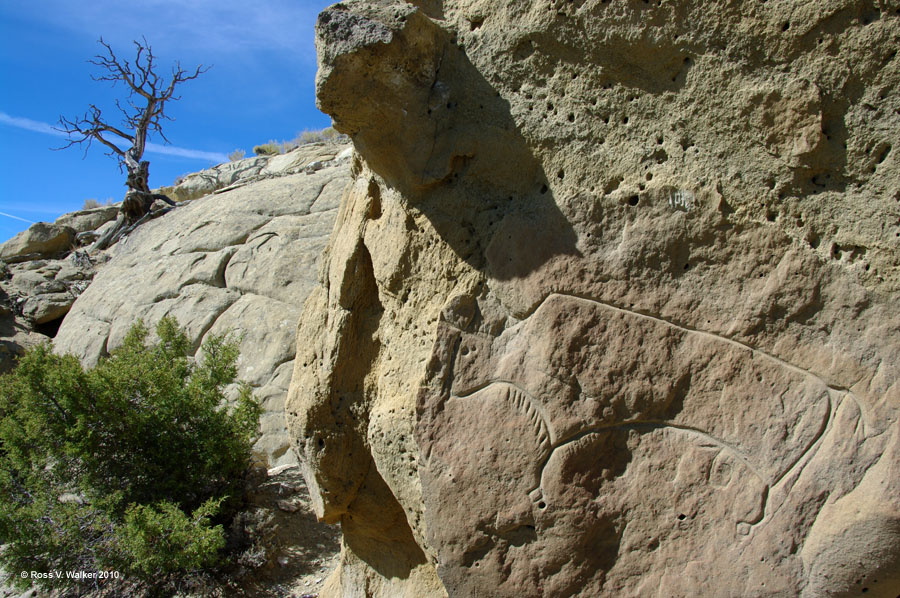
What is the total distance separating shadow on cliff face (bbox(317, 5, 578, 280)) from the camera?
2.22 metres

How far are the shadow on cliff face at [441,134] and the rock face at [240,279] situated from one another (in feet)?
A: 14.2

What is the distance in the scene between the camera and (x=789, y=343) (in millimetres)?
1889

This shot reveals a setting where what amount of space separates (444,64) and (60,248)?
1241 cm

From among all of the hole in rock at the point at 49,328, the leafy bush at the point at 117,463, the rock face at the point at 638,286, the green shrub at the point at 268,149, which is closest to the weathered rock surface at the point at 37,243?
the hole in rock at the point at 49,328

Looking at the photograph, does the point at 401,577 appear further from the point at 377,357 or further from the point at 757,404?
the point at 757,404

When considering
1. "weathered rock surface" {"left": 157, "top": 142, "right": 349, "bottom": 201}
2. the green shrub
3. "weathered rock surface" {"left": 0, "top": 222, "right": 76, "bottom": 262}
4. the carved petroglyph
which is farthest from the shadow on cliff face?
the green shrub

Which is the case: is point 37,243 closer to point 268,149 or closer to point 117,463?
point 268,149

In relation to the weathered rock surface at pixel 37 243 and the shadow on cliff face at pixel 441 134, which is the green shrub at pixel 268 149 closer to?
the weathered rock surface at pixel 37 243

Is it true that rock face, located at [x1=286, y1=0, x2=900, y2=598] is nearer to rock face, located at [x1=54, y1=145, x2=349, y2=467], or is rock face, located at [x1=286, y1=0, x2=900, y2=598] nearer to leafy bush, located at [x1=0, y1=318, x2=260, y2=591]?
leafy bush, located at [x1=0, y1=318, x2=260, y2=591]

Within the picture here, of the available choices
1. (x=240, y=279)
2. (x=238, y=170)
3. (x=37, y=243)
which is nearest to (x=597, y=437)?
(x=240, y=279)

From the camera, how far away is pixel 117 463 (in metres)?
4.78

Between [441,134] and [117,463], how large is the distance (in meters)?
3.75

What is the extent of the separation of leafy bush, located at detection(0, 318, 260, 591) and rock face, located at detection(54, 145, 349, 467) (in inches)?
46.5

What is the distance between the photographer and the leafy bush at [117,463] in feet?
14.6
